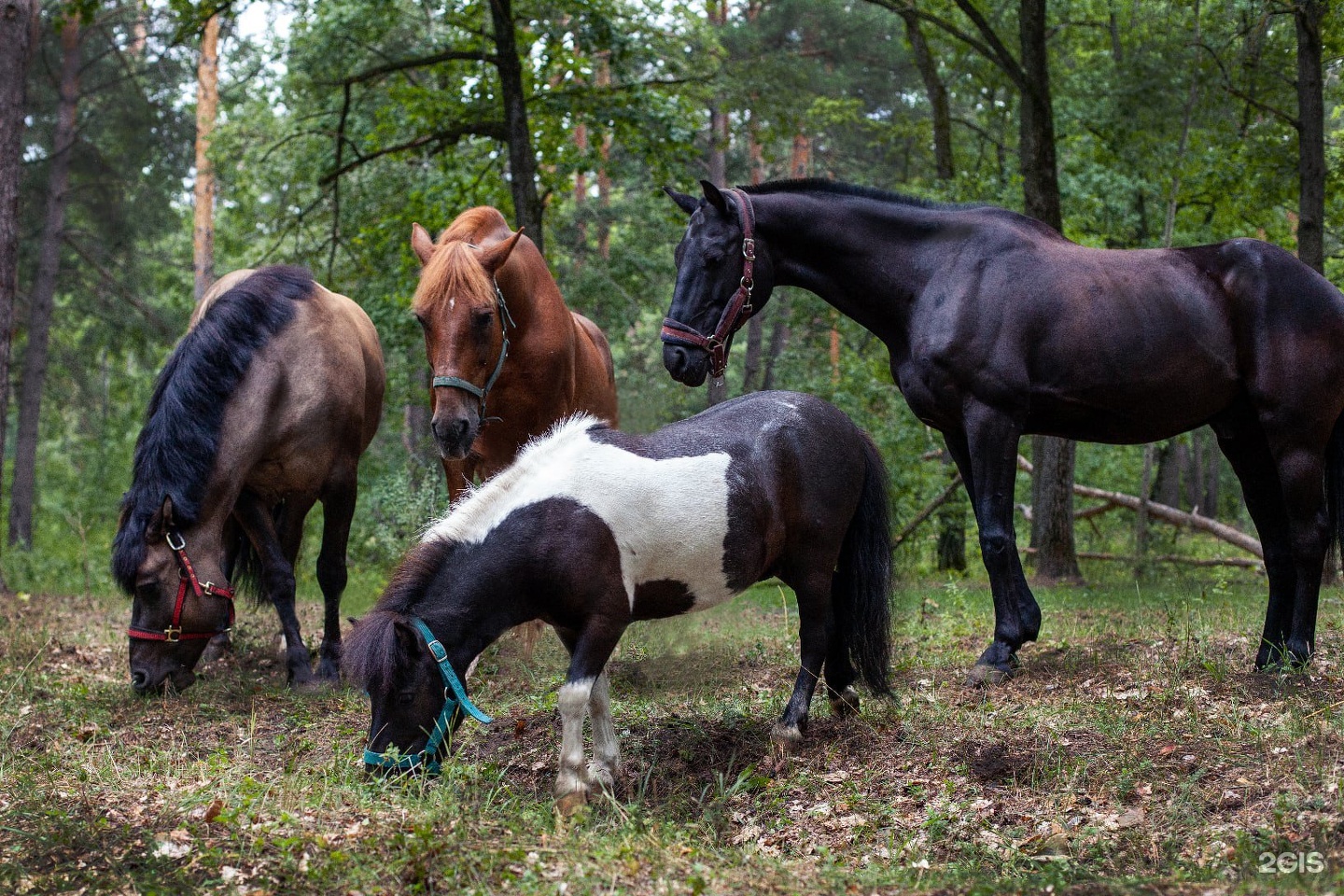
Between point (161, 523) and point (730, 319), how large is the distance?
11.3 ft

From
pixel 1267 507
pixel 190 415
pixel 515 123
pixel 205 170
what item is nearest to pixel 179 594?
pixel 190 415

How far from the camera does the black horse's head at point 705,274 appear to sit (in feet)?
18.3

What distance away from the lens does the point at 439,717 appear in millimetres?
4363

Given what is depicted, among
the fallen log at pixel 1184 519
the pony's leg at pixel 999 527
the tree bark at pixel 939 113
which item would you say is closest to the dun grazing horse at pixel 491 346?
the pony's leg at pixel 999 527

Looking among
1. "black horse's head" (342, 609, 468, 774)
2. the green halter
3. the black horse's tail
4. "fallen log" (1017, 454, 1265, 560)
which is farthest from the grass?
"fallen log" (1017, 454, 1265, 560)

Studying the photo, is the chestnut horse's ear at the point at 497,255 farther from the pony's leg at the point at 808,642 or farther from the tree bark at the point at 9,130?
the tree bark at the point at 9,130

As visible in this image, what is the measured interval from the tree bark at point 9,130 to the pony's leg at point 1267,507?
28.3ft

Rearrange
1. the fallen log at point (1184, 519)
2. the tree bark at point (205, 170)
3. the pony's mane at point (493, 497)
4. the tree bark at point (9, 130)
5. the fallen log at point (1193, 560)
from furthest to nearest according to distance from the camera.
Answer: the tree bark at point (205, 170) → the fallen log at point (1193, 560) → the fallen log at point (1184, 519) → the tree bark at point (9, 130) → the pony's mane at point (493, 497)

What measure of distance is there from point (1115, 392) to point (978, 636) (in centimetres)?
251

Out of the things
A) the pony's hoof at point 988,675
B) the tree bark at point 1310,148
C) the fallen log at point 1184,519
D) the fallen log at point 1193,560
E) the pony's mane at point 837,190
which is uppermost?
the tree bark at point 1310,148

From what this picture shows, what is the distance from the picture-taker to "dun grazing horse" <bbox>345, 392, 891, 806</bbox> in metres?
4.35

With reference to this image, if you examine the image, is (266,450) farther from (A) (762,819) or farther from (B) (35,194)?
(B) (35,194)

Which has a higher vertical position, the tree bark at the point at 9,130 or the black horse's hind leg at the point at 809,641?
the tree bark at the point at 9,130

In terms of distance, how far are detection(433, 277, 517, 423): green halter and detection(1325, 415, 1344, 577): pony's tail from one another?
4.36 m
